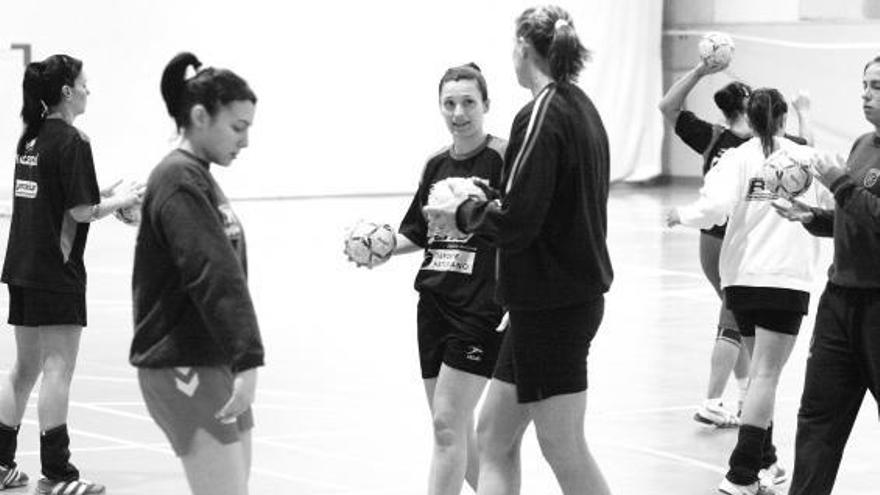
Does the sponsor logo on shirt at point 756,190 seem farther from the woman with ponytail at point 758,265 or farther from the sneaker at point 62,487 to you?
the sneaker at point 62,487

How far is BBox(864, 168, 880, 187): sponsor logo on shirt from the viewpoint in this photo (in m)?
5.96

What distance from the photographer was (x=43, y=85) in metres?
7.41

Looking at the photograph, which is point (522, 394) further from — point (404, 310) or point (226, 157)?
point (404, 310)

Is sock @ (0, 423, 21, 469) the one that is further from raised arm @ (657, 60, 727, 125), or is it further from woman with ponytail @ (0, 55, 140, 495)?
raised arm @ (657, 60, 727, 125)

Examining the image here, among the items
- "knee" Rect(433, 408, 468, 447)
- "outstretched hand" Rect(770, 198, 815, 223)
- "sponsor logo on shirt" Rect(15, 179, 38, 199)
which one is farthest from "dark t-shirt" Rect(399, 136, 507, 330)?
"sponsor logo on shirt" Rect(15, 179, 38, 199)

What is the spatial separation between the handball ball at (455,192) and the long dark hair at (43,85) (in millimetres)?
2619

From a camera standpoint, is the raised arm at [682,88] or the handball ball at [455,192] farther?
the raised arm at [682,88]

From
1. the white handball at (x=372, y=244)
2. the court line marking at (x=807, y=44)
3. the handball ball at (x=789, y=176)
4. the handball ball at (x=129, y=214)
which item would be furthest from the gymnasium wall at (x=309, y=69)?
the handball ball at (x=789, y=176)

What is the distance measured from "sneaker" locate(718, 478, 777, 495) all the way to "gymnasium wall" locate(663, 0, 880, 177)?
1800 cm

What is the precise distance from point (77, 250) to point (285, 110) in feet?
56.8

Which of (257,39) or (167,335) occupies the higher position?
(167,335)

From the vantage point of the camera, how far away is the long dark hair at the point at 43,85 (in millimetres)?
7398

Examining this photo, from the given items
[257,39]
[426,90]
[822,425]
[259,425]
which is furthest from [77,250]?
[426,90]

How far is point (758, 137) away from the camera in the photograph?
302 inches
